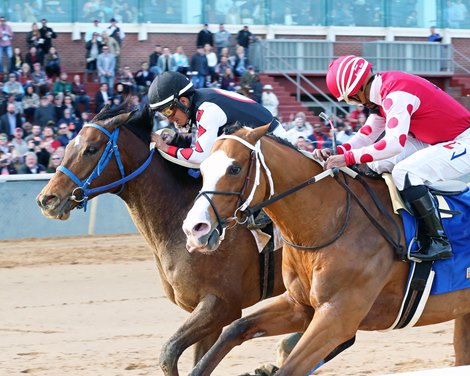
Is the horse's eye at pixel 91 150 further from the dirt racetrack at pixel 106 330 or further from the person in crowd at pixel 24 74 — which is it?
the person in crowd at pixel 24 74

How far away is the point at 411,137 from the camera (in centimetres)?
602

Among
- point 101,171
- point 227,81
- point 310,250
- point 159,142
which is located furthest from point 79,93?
point 310,250

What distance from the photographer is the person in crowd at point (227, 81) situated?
61.1 feet

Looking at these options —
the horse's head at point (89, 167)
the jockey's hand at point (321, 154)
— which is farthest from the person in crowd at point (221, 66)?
the jockey's hand at point (321, 154)

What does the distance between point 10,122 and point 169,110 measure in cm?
934

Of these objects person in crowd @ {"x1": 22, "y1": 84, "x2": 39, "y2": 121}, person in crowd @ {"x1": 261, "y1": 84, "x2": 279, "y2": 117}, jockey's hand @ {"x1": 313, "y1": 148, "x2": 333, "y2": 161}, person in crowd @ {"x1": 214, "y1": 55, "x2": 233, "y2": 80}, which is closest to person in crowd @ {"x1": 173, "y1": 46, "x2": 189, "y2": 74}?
person in crowd @ {"x1": 214, "y1": 55, "x2": 233, "y2": 80}

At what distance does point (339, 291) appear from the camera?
17.3ft

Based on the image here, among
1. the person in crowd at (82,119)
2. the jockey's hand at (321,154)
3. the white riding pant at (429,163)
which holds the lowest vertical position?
the person in crowd at (82,119)

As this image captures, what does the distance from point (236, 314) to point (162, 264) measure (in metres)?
0.59

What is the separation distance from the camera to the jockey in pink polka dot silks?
18.0 feet

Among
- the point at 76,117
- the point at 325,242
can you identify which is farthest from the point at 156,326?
the point at 76,117

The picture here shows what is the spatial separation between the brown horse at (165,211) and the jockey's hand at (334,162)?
3.71 ft

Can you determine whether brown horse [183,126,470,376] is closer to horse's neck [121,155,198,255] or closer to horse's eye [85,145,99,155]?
horse's neck [121,155,198,255]

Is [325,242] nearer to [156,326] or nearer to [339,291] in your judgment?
[339,291]
